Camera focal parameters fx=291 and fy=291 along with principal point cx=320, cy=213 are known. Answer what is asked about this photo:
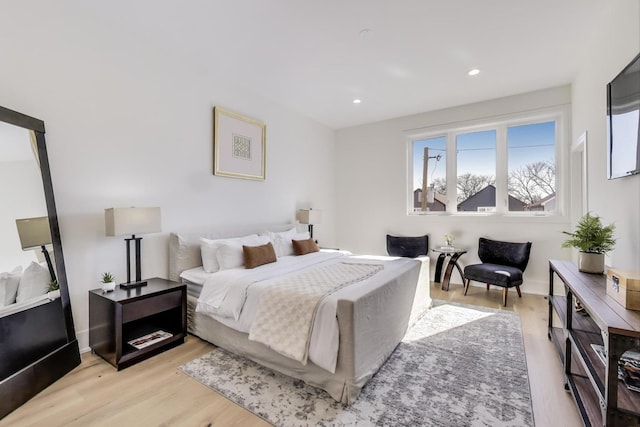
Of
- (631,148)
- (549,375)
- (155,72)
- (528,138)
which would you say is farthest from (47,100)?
(528,138)

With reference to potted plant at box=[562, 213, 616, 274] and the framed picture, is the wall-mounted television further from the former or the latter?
the framed picture

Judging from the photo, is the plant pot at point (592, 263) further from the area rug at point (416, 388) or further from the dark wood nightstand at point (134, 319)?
the dark wood nightstand at point (134, 319)

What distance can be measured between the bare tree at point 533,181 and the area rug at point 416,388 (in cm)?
232

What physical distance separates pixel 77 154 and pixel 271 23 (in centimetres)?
197

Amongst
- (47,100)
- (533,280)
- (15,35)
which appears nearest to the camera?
(15,35)

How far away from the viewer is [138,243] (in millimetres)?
2602

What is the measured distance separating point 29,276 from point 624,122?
4.16 metres

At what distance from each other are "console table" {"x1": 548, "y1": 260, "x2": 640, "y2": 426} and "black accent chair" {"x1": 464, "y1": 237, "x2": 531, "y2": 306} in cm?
112

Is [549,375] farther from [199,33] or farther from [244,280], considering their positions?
[199,33]

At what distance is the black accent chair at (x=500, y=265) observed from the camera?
3590mm

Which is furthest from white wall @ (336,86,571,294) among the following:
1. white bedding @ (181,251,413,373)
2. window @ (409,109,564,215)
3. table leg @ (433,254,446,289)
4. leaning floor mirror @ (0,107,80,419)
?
leaning floor mirror @ (0,107,80,419)

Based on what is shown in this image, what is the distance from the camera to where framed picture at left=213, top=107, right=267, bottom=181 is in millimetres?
3537

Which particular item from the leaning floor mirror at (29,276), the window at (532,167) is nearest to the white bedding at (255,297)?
the leaning floor mirror at (29,276)

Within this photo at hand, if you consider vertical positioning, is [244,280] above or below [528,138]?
below
